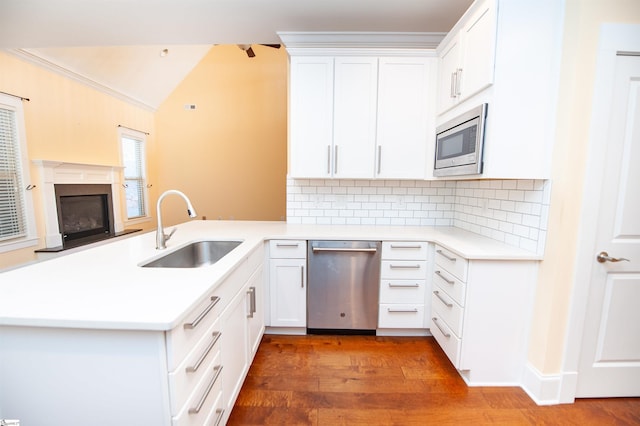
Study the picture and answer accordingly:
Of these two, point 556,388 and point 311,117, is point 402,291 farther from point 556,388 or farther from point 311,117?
point 311,117

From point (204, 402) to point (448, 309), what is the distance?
1634mm

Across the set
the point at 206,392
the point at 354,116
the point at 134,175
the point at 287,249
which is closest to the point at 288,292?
the point at 287,249

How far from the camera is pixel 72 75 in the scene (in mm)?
3971

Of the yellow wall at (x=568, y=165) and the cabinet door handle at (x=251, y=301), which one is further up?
the yellow wall at (x=568, y=165)

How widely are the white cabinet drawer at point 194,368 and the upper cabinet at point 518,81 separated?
5.71ft

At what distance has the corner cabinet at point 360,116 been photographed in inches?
94.9

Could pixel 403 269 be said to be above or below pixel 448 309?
above

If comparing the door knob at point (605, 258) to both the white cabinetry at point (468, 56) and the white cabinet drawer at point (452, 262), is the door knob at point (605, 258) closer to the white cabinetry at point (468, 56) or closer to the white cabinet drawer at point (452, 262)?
the white cabinet drawer at point (452, 262)

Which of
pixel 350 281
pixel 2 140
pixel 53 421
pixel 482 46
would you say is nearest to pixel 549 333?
pixel 350 281

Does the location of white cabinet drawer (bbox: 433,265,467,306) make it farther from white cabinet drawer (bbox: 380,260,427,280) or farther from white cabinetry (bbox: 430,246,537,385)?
white cabinet drawer (bbox: 380,260,427,280)

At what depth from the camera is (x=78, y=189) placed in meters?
4.20

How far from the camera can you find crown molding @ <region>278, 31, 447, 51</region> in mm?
2453

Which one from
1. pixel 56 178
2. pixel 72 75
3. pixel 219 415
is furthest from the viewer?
pixel 72 75

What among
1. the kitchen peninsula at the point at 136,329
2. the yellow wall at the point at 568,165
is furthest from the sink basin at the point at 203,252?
the yellow wall at the point at 568,165
